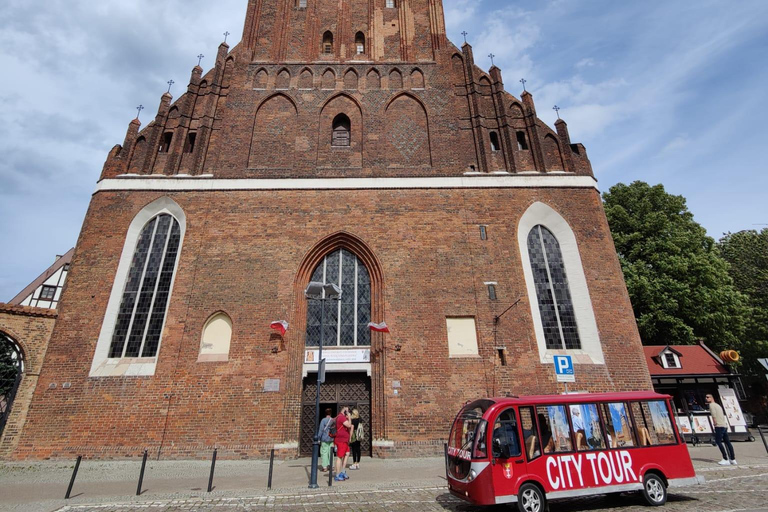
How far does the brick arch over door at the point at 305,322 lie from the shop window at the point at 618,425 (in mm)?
→ 6266

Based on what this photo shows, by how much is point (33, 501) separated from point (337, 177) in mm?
11331

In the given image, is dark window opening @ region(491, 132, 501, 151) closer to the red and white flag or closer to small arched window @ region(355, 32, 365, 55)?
small arched window @ region(355, 32, 365, 55)

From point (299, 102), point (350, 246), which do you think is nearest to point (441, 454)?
point (350, 246)

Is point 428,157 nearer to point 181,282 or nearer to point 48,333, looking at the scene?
point 181,282

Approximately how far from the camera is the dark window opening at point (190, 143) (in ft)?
49.0

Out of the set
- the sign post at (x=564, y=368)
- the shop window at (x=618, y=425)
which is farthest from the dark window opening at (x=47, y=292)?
the shop window at (x=618, y=425)

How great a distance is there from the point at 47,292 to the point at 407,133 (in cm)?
2576

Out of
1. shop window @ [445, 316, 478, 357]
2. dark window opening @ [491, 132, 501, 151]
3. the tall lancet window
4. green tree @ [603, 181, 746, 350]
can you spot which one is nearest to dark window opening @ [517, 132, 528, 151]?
dark window opening @ [491, 132, 501, 151]

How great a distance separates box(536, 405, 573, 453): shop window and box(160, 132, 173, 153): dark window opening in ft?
49.9

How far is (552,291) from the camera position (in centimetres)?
1317

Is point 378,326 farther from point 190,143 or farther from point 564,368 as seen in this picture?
point 190,143

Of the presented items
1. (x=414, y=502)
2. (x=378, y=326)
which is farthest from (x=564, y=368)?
(x=378, y=326)

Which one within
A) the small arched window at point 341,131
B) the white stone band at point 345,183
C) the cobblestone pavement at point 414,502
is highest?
the small arched window at point 341,131

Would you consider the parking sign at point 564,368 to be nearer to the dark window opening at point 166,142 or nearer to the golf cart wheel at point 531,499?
the golf cart wheel at point 531,499
